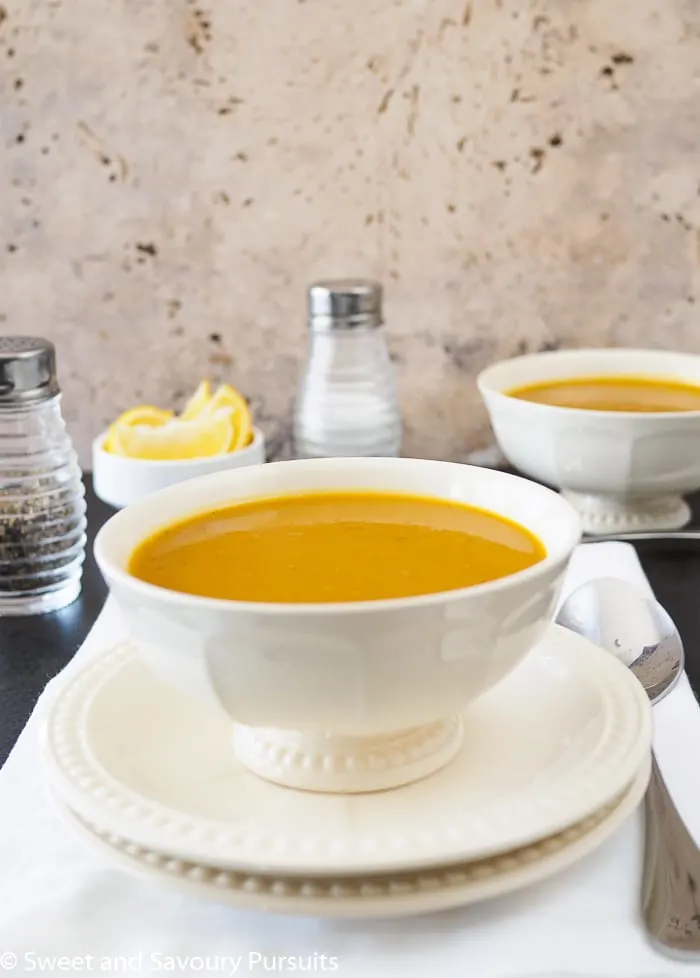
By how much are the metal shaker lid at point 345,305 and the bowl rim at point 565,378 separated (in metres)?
0.11

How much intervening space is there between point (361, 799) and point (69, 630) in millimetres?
337

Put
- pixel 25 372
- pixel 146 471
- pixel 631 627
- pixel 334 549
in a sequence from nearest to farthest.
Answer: pixel 334 549
pixel 631 627
pixel 25 372
pixel 146 471

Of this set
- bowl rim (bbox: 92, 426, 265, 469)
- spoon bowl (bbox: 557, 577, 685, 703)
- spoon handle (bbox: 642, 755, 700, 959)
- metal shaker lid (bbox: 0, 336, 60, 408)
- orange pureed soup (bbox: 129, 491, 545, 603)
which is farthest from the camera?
bowl rim (bbox: 92, 426, 265, 469)

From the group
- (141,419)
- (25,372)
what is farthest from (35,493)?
(141,419)

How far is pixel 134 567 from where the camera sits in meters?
0.56

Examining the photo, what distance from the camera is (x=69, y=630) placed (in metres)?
0.78

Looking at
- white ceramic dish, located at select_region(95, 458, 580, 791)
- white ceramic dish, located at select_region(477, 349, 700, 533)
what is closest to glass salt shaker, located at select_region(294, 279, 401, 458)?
white ceramic dish, located at select_region(477, 349, 700, 533)

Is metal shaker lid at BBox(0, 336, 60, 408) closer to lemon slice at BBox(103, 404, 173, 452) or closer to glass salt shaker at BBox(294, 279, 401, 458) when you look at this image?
lemon slice at BBox(103, 404, 173, 452)

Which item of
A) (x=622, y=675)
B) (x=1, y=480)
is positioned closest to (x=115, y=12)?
(x=1, y=480)

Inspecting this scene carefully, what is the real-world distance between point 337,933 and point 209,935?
0.05 meters

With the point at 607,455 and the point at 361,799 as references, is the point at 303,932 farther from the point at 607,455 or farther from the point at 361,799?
the point at 607,455

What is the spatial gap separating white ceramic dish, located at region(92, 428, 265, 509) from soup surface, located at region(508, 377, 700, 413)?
0.25 meters

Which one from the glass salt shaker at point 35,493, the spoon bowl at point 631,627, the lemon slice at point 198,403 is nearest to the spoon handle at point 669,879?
the spoon bowl at point 631,627

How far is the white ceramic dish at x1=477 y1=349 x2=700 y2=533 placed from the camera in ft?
2.83
